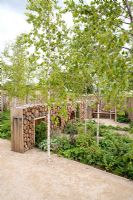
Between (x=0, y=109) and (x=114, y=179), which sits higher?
(x=0, y=109)

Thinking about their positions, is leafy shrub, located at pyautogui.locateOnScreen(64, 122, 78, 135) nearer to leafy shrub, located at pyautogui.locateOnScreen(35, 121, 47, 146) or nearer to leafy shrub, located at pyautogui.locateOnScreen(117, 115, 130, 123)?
leafy shrub, located at pyautogui.locateOnScreen(35, 121, 47, 146)

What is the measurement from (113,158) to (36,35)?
15.0 ft

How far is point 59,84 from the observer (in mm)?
6191

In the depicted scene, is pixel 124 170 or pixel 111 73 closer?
pixel 111 73

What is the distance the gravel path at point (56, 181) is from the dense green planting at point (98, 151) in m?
0.33

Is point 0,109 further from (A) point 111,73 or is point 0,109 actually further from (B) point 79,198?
(A) point 111,73

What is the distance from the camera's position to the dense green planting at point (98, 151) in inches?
275

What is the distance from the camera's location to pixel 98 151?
25.6 feet

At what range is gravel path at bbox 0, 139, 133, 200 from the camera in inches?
211

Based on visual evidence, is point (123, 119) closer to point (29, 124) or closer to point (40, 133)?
point (40, 133)

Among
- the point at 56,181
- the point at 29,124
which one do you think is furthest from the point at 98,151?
the point at 29,124

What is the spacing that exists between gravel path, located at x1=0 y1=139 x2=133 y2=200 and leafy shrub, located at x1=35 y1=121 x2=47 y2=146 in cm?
146

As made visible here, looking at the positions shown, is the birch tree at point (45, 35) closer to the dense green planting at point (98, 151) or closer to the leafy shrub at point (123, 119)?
the dense green planting at point (98, 151)

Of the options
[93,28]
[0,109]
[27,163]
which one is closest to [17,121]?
[27,163]
